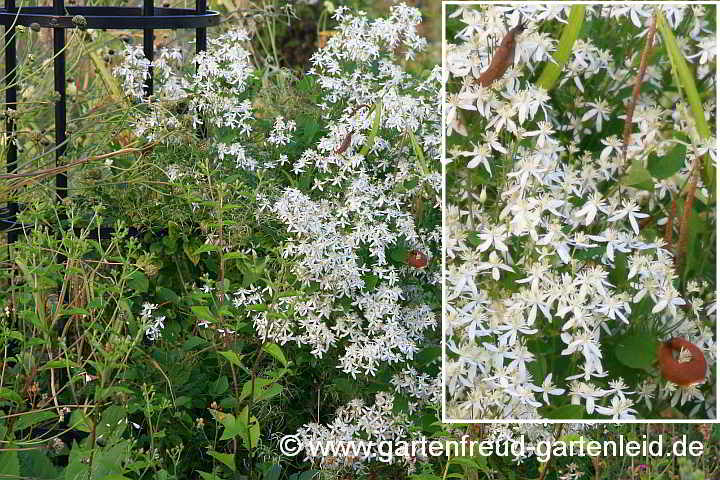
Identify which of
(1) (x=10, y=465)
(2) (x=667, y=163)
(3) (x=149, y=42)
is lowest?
(1) (x=10, y=465)

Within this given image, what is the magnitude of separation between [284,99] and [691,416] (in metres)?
1.38

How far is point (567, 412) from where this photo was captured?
7.55 ft

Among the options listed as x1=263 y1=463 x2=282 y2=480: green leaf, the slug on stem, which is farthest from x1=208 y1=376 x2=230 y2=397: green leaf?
the slug on stem

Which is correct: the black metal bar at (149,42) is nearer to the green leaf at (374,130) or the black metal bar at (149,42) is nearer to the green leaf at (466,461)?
the green leaf at (374,130)

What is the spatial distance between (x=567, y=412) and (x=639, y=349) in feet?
0.74

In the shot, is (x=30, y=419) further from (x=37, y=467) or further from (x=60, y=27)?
(x=60, y=27)

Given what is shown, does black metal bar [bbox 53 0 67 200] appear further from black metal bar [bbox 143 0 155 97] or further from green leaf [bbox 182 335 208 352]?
green leaf [bbox 182 335 208 352]

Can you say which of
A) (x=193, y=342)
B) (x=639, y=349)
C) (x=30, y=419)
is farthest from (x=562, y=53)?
(x=30, y=419)

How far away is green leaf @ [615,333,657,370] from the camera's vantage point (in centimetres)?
221

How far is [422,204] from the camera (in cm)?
274

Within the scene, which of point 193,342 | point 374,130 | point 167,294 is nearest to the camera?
point 193,342

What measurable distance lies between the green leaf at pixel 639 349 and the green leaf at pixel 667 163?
0.35 m

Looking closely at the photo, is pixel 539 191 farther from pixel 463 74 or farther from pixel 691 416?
pixel 691 416

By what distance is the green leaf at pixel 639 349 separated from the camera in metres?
2.21
